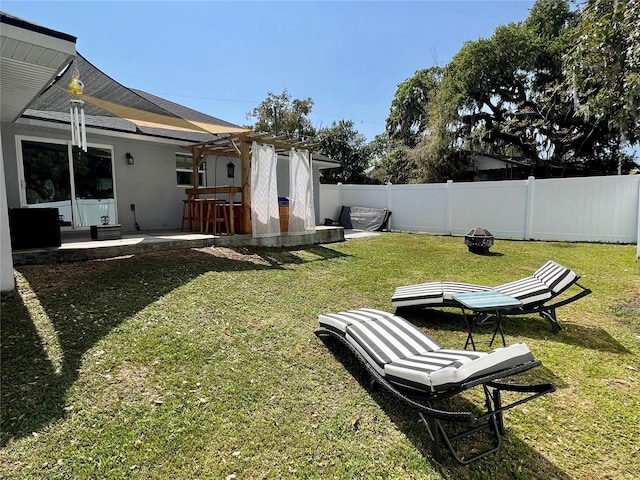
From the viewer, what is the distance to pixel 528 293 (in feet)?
14.4

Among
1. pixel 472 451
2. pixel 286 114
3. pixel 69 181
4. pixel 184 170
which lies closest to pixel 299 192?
pixel 184 170

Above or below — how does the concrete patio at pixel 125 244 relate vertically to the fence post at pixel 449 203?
below

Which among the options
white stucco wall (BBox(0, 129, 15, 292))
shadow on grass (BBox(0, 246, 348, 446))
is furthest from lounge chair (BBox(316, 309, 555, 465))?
white stucco wall (BBox(0, 129, 15, 292))

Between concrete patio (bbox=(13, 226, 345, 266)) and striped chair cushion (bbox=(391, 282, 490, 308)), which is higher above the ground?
concrete patio (bbox=(13, 226, 345, 266))

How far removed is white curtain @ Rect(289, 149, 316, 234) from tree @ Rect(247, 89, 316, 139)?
19.1 meters

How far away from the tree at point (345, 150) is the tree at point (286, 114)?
1.85 meters

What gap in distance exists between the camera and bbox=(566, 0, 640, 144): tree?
4941 mm

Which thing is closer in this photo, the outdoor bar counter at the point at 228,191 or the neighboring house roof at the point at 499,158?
the outdoor bar counter at the point at 228,191

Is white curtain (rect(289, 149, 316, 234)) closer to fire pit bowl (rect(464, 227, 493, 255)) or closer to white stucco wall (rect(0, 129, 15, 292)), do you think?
fire pit bowl (rect(464, 227, 493, 255))

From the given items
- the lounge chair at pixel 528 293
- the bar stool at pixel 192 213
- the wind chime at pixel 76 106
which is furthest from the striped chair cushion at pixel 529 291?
the bar stool at pixel 192 213

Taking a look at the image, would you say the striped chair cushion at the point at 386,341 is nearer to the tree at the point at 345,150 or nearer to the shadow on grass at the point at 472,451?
the shadow on grass at the point at 472,451

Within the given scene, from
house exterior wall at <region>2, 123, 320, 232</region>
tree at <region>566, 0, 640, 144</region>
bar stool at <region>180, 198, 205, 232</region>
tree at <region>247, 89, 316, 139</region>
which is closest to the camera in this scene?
tree at <region>566, 0, 640, 144</region>

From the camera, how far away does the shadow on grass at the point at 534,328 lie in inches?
159

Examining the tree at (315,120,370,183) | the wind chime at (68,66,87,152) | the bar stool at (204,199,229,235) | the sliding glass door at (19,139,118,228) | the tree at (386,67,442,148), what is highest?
the tree at (386,67,442,148)
